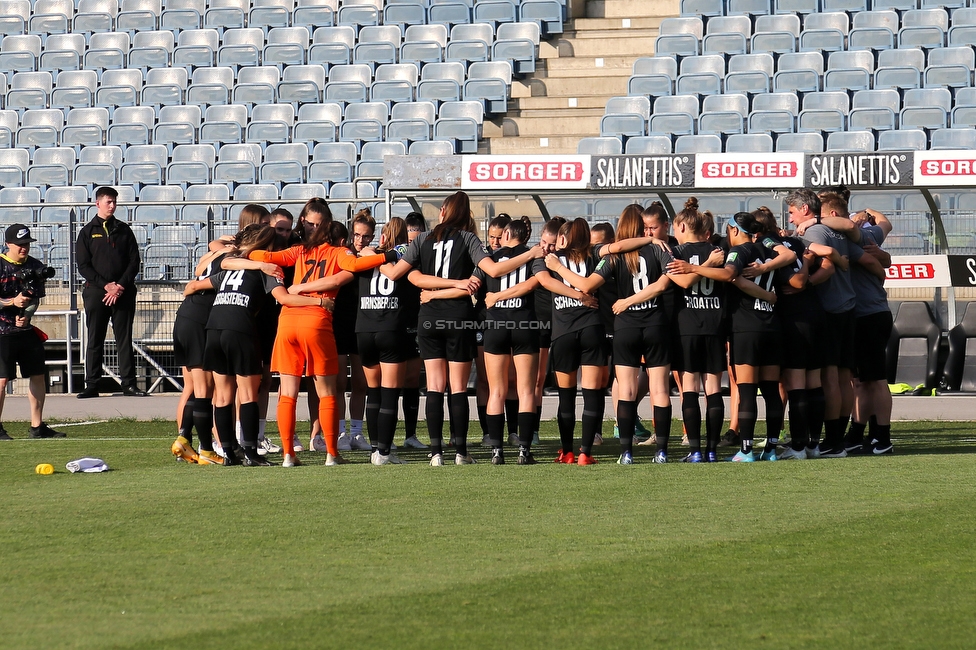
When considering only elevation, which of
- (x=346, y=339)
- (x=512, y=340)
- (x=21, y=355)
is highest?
(x=512, y=340)

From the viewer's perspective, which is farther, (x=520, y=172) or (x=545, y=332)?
(x=520, y=172)

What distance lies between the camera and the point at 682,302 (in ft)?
28.4

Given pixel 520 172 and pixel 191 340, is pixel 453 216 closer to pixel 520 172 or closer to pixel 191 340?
pixel 191 340

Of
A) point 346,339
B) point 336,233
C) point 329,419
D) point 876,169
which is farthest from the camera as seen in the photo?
point 876,169

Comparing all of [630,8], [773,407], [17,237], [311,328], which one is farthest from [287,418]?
[630,8]

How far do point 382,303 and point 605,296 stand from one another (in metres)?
1.67

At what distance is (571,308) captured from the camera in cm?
848

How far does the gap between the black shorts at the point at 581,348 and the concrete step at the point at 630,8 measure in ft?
53.5

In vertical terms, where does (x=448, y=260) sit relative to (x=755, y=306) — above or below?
above

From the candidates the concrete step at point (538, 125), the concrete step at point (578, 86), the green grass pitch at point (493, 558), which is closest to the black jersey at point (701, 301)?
the green grass pitch at point (493, 558)

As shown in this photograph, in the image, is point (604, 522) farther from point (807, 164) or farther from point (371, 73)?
point (371, 73)

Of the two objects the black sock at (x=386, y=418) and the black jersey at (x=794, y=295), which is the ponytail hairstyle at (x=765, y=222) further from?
the black sock at (x=386, y=418)

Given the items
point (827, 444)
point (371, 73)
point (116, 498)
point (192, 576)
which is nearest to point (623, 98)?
Result: point (371, 73)

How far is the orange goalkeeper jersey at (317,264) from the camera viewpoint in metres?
8.37
